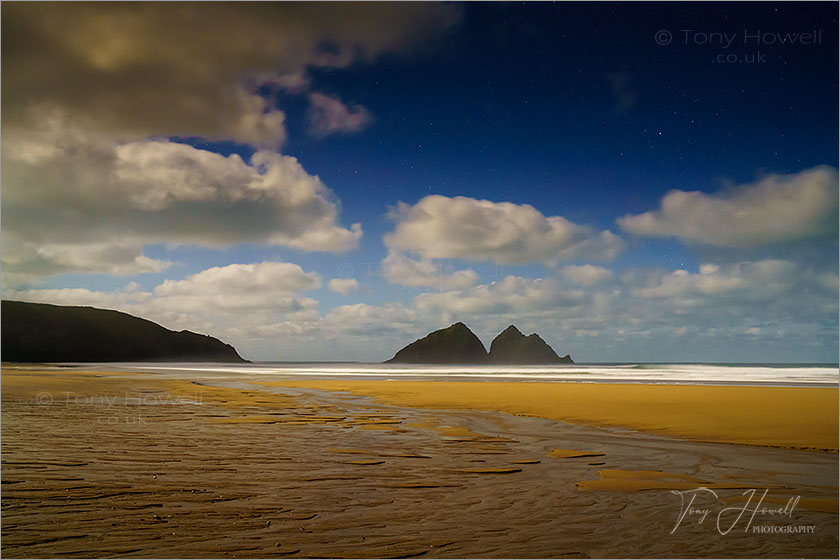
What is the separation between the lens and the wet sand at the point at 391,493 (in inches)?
248

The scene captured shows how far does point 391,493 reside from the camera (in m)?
8.41

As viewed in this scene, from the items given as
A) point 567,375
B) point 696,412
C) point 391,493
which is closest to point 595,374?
point 567,375

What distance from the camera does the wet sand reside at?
6.30m

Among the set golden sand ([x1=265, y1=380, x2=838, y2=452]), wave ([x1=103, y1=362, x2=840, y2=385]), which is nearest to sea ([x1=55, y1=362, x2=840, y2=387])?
wave ([x1=103, y1=362, x2=840, y2=385])

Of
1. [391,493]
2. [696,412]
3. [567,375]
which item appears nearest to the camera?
[391,493]

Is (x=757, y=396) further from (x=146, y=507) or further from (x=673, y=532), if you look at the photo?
(x=146, y=507)

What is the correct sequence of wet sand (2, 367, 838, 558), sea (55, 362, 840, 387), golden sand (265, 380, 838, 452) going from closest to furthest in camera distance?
wet sand (2, 367, 838, 558) → golden sand (265, 380, 838, 452) → sea (55, 362, 840, 387)

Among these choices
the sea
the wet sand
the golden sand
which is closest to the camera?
the wet sand

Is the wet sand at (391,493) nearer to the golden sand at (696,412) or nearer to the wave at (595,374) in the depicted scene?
the golden sand at (696,412)

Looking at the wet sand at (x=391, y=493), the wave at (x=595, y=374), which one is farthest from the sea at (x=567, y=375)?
the wet sand at (x=391, y=493)

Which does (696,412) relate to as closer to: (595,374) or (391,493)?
(391,493)

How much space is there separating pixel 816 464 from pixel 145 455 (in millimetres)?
14216

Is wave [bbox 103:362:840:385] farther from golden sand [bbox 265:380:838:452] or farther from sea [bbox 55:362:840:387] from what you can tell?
golden sand [bbox 265:380:838:452]

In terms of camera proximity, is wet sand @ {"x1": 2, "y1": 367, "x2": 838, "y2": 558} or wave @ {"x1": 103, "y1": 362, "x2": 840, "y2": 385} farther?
wave @ {"x1": 103, "y1": 362, "x2": 840, "y2": 385}
